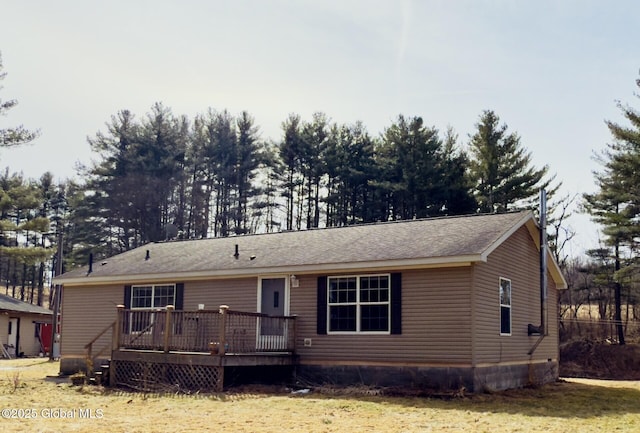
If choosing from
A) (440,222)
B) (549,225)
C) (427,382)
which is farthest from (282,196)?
(427,382)

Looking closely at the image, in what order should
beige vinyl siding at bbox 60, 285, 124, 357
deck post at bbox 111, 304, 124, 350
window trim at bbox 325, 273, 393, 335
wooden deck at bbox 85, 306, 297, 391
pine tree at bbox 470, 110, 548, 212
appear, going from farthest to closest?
pine tree at bbox 470, 110, 548, 212 < beige vinyl siding at bbox 60, 285, 124, 357 < deck post at bbox 111, 304, 124, 350 < window trim at bbox 325, 273, 393, 335 < wooden deck at bbox 85, 306, 297, 391

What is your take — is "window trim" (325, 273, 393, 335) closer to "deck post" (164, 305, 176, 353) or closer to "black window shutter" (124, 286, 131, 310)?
"deck post" (164, 305, 176, 353)

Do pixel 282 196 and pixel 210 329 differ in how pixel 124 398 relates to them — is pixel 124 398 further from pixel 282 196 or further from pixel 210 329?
pixel 282 196

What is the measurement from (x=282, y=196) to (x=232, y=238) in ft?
63.7

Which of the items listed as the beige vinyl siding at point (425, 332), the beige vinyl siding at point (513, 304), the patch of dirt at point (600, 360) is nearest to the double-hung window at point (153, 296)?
the beige vinyl siding at point (425, 332)

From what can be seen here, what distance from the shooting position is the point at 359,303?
50.8ft

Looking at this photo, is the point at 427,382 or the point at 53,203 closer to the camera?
the point at 427,382

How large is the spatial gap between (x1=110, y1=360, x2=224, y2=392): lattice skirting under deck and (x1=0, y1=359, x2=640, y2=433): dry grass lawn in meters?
0.63

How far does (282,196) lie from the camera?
4125cm

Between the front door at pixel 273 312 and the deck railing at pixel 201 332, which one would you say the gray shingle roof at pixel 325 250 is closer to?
the front door at pixel 273 312

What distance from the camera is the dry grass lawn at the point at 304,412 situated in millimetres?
9922

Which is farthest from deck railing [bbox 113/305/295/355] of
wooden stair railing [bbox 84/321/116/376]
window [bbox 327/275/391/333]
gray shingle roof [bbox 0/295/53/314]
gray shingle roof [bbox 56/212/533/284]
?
gray shingle roof [bbox 0/295/53/314]

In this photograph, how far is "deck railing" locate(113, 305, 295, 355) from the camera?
14.9 m

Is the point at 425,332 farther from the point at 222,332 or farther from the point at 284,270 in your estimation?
the point at 222,332
